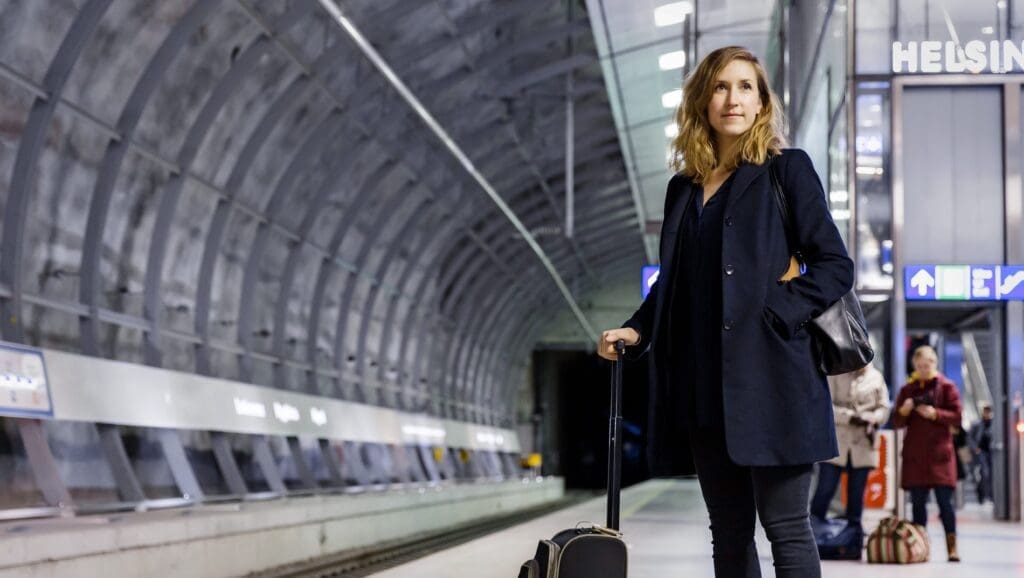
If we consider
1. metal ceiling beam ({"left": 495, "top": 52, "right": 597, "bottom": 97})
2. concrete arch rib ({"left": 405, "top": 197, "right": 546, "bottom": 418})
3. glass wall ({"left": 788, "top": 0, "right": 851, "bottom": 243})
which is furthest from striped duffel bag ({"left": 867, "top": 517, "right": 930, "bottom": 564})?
concrete arch rib ({"left": 405, "top": 197, "right": 546, "bottom": 418})

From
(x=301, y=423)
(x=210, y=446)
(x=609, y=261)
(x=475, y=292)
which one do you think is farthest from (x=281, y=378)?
(x=609, y=261)

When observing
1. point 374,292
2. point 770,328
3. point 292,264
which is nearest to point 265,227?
point 292,264

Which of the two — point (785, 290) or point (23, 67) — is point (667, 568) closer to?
point (785, 290)

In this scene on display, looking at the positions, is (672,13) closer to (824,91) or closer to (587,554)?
(824,91)

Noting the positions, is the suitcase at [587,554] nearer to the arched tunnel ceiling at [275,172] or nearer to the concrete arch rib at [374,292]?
the arched tunnel ceiling at [275,172]

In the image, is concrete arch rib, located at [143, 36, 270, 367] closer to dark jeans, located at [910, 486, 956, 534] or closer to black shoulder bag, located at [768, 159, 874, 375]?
dark jeans, located at [910, 486, 956, 534]

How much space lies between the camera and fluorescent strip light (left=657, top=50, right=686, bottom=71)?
22203 millimetres

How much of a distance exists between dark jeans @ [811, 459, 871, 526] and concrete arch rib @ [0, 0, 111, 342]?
22.5 feet

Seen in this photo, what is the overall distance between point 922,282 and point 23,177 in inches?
369

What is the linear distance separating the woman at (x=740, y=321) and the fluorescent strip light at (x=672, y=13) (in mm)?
17301

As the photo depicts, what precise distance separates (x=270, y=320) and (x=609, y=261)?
23.4 meters

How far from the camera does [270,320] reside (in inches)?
882

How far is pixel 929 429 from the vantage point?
1088 cm

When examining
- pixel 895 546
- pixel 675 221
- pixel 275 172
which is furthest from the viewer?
pixel 275 172
